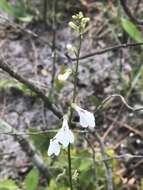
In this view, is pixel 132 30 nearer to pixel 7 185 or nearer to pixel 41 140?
pixel 41 140

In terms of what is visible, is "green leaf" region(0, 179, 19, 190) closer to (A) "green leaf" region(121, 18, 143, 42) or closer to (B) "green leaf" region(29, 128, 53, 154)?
(B) "green leaf" region(29, 128, 53, 154)

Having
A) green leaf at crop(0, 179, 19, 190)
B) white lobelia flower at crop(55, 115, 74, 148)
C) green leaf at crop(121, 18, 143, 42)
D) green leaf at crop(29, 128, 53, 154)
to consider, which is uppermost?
green leaf at crop(121, 18, 143, 42)

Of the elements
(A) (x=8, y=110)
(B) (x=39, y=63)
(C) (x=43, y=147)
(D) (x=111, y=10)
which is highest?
(D) (x=111, y=10)

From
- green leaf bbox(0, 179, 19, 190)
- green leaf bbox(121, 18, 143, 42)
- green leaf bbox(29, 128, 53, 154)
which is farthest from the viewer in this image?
green leaf bbox(121, 18, 143, 42)

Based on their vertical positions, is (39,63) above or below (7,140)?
above

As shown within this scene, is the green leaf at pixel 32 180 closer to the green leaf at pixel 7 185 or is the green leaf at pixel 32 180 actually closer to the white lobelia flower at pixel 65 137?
the green leaf at pixel 7 185

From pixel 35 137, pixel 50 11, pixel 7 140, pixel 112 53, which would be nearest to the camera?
pixel 35 137

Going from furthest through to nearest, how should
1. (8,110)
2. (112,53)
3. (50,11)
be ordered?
(50,11) < (112,53) < (8,110)

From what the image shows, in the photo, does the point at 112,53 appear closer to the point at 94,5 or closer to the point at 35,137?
the point at 94,5

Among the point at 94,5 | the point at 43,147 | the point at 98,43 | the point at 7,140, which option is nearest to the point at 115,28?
the point at 98,43

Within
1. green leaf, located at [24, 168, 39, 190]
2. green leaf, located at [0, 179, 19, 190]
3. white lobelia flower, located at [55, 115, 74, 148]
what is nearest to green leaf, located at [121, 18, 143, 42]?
green leaf, located at [24, 168, 39, 190]

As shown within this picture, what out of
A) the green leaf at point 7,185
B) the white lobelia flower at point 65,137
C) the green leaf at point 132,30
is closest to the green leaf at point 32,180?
the green leaf at point 7,185
